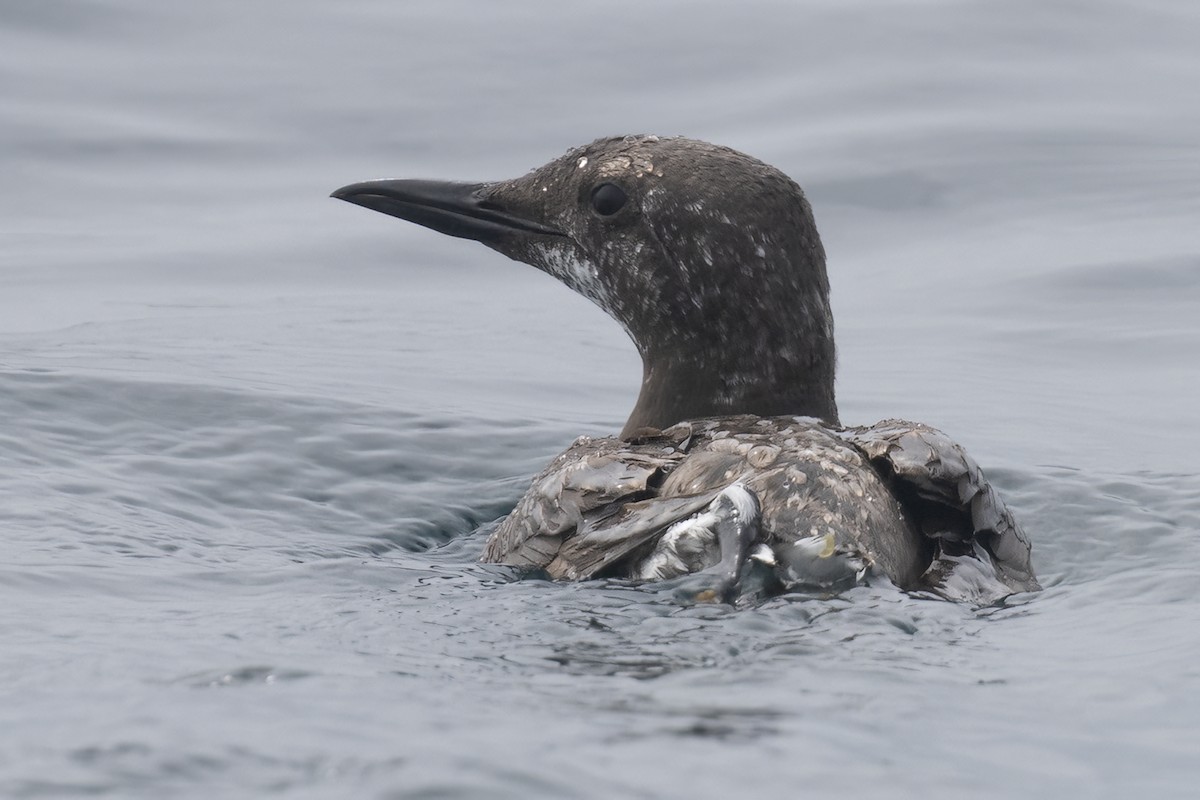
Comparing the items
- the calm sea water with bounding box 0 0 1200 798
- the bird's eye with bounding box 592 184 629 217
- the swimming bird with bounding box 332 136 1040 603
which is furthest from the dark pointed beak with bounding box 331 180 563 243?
the calm sea water with bounding box 0 0 1200 798

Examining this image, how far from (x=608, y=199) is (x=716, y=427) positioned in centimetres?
100

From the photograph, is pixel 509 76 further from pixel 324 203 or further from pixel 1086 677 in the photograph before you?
pixel 1086 677

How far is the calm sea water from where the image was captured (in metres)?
3.50

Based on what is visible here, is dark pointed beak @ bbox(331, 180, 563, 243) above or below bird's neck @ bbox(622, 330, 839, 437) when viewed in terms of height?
above

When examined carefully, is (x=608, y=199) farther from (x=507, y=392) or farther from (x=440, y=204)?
(x=507, y=392)

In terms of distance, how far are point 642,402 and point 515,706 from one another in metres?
2.23

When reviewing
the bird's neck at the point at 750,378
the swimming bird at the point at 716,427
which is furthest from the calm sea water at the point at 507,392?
the bird's neck at the point at 750,378

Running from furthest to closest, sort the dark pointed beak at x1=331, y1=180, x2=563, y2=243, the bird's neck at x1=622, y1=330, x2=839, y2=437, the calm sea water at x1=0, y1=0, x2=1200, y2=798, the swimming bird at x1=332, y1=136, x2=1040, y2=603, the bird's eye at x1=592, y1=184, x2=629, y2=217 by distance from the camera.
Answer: the dark pointed beak at x1=331, y1=180, x2=563, y2=243 < the bird's eye at x1=592, y1=184, x2=629, y2=217 < the bird's neck at x1=622, y1=330, x2=839, y2=437 < the swimming bird at x1=332, y1=136, x2=1040, y2=603 < the calm sea water at x1=0, y1=0, x2=1200, y2=798

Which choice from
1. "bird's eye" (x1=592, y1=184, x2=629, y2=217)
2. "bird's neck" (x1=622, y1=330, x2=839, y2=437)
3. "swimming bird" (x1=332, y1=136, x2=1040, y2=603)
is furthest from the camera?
"bird's eye" (x1=592, y1=184, x2=629, y2=217)

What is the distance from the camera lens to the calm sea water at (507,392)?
3502 mm

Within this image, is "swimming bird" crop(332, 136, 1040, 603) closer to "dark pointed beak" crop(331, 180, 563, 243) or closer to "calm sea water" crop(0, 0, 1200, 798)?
"dark pointed beak" crop(331, 180, 563, 243)

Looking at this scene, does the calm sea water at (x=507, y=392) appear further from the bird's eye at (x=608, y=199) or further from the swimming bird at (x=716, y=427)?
the bird's eye at (x=608, y=199)

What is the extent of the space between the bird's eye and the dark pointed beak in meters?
0.45

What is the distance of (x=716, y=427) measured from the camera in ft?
16.6
